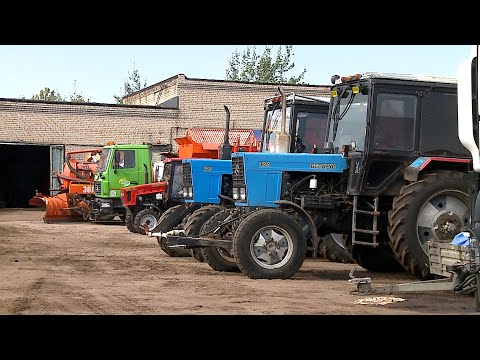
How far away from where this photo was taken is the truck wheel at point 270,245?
37.2 feet

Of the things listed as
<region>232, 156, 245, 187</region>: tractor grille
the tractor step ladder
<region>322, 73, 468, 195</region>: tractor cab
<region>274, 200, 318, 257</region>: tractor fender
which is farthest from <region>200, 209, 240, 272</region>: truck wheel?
<region>322, 73, 468, 195</region>: tractor cab

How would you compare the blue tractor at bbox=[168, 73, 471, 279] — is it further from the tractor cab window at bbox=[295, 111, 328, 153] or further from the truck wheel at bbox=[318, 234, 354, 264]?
the truck wheel at bbox=[318, 234, 354, 264]

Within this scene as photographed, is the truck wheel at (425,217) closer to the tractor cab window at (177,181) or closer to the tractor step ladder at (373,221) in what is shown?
the tractor step ladder at (373,221)

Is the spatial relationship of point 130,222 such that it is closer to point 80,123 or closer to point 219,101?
point 80,123

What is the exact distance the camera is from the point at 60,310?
8.38 metres

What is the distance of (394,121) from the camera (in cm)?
1167

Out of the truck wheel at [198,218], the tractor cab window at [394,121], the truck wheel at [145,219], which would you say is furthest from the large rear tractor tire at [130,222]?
the tractor cab window at [394,121]

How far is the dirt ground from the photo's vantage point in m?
8.52

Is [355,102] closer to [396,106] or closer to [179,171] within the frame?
[396,106]

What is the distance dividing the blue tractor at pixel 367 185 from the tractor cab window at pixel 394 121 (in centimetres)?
1

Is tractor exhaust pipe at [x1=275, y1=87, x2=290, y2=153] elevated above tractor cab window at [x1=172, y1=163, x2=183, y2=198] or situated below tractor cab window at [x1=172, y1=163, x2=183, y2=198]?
above

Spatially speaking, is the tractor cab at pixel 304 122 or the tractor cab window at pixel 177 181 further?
the tractor cab window at pixel 177 181

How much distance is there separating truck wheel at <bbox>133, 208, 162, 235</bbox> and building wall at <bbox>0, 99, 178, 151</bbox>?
14.1 meters

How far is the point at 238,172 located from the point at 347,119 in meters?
1.85
